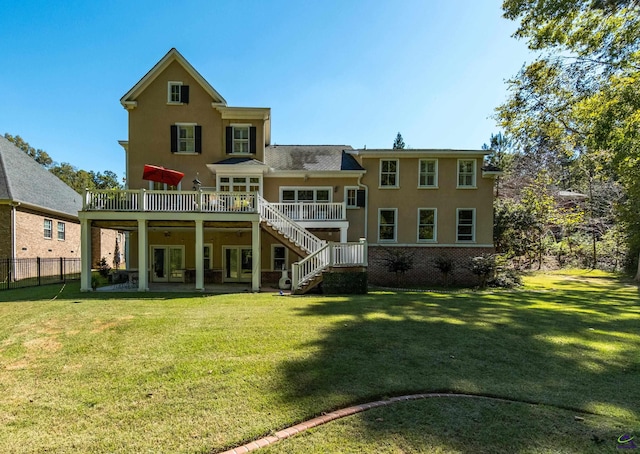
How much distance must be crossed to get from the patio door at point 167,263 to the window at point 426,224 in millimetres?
13107

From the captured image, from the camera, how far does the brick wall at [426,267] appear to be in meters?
17.7

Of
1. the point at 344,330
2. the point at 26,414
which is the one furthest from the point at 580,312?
the point at 26,414

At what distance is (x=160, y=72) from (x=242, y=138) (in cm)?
524

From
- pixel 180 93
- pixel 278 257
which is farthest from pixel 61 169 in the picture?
pixel 278 257

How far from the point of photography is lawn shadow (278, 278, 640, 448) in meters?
4.12

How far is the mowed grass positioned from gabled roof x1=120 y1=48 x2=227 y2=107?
38.9 feet

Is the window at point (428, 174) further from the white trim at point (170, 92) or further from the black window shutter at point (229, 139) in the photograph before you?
the white trim at point (170, 92)

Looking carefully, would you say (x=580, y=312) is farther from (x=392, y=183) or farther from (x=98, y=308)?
(x=98, y=308)

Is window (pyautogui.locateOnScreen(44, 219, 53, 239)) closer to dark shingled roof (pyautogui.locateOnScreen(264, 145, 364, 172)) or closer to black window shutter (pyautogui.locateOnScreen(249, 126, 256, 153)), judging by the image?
black window shutter (pyautogui.locateOnScreen(249, 126, 256, 153))

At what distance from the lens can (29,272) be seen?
59.6 ft

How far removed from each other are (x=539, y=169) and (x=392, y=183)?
67.6ft

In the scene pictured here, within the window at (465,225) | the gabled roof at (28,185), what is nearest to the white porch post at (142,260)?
the gabled roof at (28,185)

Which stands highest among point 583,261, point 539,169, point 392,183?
point 539,169

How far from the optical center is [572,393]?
4250 mm
